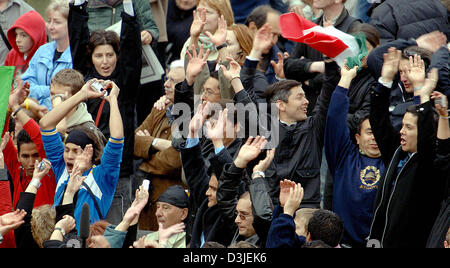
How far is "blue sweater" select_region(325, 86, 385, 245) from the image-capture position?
24.8 feet

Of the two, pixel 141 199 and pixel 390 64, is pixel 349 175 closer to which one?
pixel 390 64

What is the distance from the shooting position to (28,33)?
9898 mm

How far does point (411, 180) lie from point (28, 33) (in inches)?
187

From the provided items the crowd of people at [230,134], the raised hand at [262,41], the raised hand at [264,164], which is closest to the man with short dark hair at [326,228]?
the crowd of people at [230,134]

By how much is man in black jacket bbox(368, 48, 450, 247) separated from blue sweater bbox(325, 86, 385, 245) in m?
0.45

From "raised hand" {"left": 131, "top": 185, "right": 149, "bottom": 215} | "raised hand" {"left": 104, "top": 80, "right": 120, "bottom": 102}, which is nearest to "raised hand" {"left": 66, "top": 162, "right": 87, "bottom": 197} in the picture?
"raised hand" {"left": 131, "top": 185, "right": 149, "bottom": 215}

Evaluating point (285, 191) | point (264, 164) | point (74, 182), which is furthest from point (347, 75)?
point (74, 182)

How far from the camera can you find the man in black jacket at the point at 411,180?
6836 mm

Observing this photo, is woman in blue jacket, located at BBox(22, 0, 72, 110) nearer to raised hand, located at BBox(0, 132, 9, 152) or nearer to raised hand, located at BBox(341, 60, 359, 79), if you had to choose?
raised hand, located at BBox(0, 132, 9, 152)

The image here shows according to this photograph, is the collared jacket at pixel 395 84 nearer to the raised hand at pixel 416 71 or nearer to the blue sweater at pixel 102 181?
the raised hand at pixel 416 71
